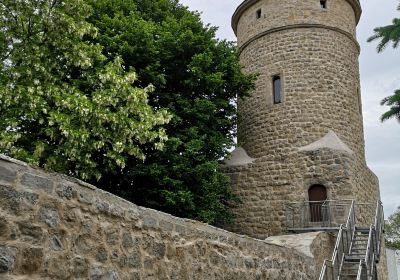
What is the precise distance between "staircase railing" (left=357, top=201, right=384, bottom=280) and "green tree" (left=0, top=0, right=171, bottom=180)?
18.2 feet

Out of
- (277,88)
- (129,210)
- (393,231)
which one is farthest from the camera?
(393,231)

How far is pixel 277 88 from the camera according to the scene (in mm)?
17531

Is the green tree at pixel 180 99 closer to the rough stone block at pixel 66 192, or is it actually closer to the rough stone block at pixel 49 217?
the rough stone block at pixel 66 192

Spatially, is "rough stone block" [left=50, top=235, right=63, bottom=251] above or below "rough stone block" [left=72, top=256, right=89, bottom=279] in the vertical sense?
above

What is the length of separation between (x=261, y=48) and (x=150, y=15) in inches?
183

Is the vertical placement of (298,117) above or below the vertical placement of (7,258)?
above

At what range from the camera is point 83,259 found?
147 inches

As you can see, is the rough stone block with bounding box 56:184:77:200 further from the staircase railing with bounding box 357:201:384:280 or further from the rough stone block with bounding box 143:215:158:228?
the staircase railing with bounding box 357:201:384:280

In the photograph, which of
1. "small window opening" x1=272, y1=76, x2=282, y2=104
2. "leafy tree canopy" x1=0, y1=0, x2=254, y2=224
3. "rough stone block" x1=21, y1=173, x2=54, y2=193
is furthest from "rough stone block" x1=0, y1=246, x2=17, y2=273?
"small window opening" x1=272, y1=76, x2=282, y2=104

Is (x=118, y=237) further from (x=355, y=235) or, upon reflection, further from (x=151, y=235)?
(x=355, y=235)

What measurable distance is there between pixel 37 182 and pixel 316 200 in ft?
43.1

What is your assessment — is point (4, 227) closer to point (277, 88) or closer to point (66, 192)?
point (66, 192)

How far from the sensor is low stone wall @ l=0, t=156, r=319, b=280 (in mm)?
3191

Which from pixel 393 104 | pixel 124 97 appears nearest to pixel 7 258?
pixel 124 97
